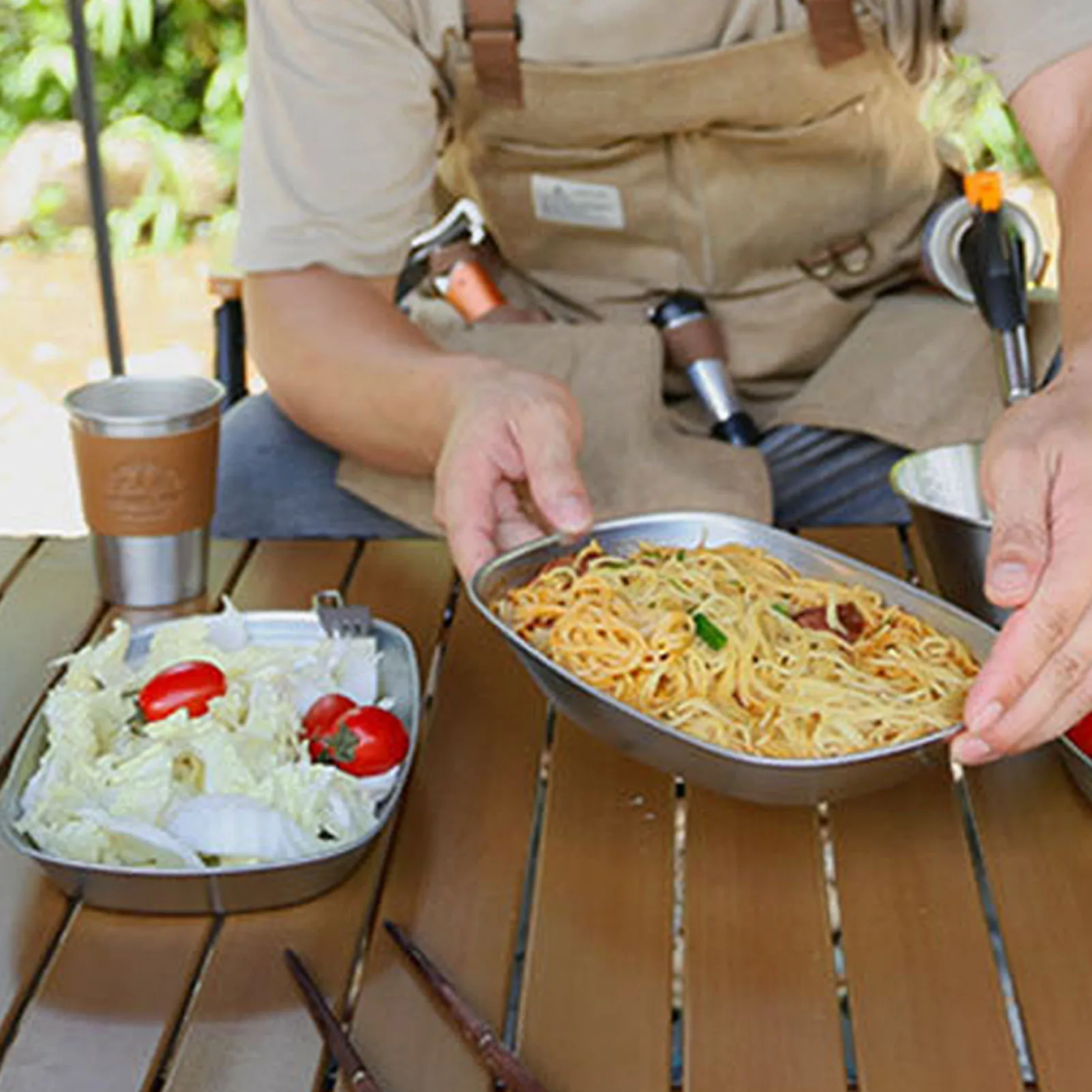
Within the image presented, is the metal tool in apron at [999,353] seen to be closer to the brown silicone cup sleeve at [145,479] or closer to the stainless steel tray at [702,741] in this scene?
the stainless steel tray at [702,741]

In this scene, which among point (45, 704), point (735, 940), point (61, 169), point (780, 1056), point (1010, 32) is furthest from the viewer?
point (61, 169)

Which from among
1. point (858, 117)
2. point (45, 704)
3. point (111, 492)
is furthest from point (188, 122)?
point (45, 704)

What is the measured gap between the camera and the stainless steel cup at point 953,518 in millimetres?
1734

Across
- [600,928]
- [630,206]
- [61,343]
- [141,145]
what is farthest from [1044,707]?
[141,145]

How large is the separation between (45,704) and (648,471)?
917mm

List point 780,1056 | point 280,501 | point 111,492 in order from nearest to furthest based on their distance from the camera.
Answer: point 780,1056, point 111,492, point 280,501

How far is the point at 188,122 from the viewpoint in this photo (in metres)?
6.10

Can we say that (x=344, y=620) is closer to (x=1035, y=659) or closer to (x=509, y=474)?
(x=509, y=474)

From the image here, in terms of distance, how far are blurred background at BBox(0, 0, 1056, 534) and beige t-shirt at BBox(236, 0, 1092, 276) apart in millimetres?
3393

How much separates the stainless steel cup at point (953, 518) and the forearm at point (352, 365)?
0.49 metres

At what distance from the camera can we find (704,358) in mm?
2502

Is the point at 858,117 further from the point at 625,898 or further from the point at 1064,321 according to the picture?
the point at 625,898

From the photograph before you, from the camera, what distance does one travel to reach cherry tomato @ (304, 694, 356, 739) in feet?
5.05

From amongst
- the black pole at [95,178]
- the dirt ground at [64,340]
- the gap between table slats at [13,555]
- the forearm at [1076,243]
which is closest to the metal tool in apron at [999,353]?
the forearm at [1076,243]
